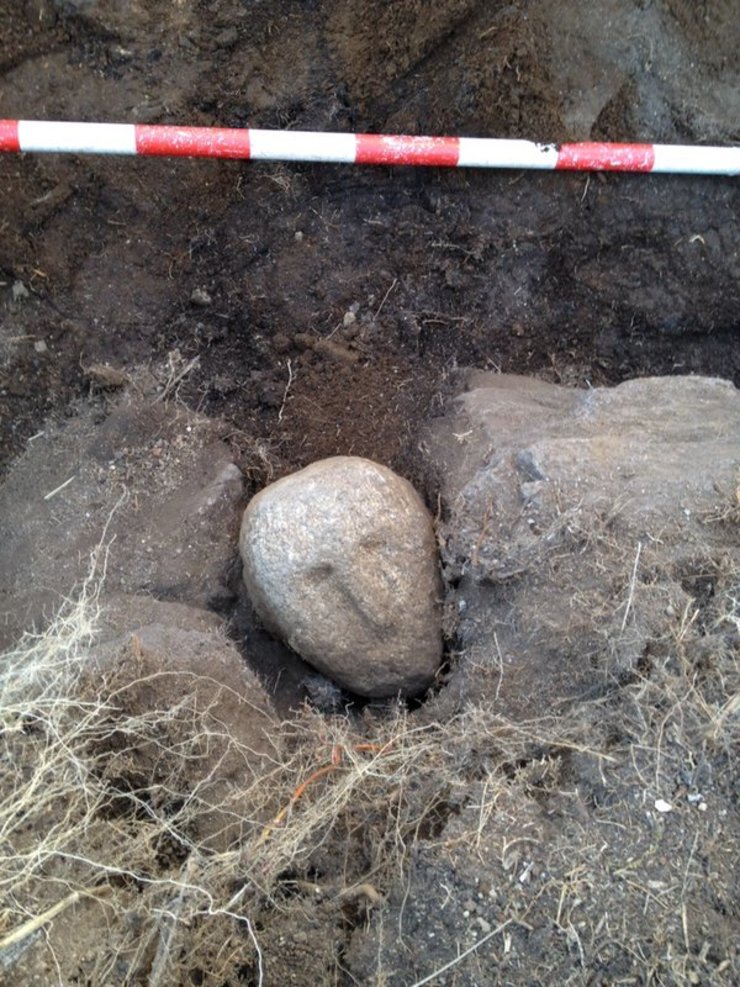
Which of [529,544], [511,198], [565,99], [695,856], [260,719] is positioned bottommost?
[260,719]

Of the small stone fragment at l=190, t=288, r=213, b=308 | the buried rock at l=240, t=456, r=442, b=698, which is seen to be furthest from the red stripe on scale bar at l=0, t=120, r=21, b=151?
the buried rock at l=240, t=456, r=442, b=698

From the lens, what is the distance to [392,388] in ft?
10.5

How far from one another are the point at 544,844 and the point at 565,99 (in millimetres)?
2422

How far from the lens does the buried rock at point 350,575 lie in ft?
8.19

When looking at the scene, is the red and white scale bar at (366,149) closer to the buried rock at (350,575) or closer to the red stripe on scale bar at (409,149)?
the red stripe on scale bar at (409,149)

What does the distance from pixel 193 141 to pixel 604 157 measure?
140cm

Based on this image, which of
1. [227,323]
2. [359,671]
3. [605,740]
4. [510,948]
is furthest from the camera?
[227,323]

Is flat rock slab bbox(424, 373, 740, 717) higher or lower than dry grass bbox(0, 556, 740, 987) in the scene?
higher

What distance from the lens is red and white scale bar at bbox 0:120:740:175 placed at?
2.87 m

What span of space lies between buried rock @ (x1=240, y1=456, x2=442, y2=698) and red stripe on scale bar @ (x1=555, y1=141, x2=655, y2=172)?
1.33 metres

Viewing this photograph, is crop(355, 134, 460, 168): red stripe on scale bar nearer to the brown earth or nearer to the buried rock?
the brown earth

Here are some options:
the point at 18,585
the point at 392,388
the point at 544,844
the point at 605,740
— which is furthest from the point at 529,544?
the point at 18,585

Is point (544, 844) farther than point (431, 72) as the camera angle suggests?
No

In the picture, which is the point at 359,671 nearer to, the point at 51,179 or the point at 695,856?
the point at 695,856
